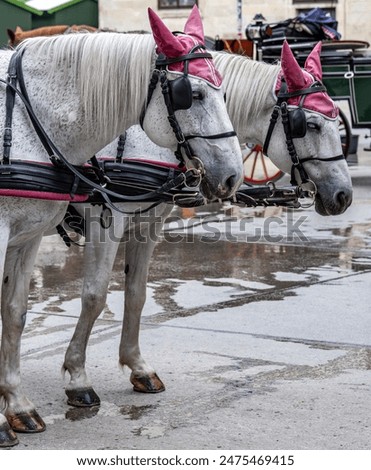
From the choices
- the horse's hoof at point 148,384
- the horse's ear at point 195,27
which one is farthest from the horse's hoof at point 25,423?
the horse's ear at point 195,27

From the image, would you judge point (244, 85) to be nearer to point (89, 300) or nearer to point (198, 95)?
point (198, 95)

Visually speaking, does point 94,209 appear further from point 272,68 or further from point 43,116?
point 272,68

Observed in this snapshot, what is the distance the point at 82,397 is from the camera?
5172 mm

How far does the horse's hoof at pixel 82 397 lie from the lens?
516cm

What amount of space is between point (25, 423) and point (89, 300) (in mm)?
822

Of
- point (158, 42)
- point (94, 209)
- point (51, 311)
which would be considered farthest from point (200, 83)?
point (51, 311)

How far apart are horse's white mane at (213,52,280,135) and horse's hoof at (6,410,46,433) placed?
192 centimetres

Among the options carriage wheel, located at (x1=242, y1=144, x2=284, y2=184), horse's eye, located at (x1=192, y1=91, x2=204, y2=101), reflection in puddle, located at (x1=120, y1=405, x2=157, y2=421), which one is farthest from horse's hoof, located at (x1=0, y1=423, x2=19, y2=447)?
carriage wheel, located at (x1=242, y1=144, x2=284, y2=184)

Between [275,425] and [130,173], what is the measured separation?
1.47 m

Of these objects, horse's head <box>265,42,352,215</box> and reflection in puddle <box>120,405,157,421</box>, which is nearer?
reflection in puddle <box>120,405,157,421</box>

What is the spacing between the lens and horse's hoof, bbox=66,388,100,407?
5.16 meters

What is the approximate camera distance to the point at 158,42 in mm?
4406

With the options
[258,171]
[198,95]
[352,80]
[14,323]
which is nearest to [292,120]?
[198,95]

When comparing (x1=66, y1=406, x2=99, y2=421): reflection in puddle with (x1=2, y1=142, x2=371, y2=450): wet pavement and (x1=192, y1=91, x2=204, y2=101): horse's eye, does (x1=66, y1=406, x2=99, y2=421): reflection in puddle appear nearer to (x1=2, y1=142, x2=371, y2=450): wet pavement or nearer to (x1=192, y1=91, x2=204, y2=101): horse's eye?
(x1=2, y1=142, x2=371, y2=450): wet pavement
